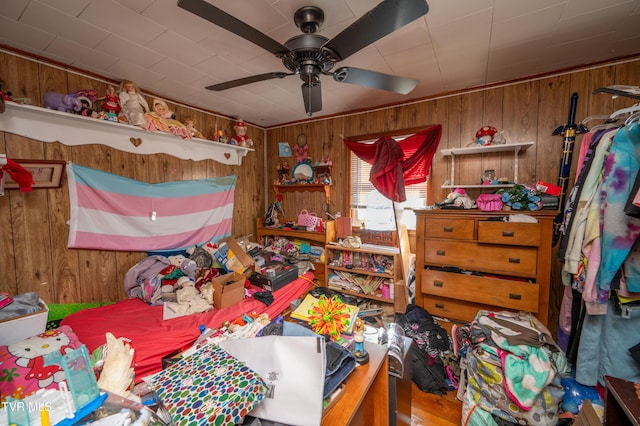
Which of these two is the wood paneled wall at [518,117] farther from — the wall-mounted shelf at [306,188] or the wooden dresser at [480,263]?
the wall-mounted shelf at [306,188]

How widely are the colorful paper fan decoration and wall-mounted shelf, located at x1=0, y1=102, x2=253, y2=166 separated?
2360mm

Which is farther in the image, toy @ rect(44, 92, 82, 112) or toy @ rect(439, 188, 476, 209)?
toy @ rect(439, 188, 476, 209)

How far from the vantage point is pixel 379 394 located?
1.10 metres

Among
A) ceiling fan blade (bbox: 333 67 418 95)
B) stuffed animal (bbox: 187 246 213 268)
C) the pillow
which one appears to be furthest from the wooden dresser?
the pillow

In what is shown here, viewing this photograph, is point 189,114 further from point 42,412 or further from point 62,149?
point 42,412

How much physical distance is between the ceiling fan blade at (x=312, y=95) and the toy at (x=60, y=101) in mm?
1857

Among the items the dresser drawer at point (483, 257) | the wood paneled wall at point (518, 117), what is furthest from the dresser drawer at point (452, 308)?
the wood paneled wall at point (518, 117)

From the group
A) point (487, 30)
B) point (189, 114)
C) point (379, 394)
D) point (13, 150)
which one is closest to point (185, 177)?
point (189, 114)

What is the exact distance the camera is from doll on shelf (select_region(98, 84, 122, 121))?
215 centimetres

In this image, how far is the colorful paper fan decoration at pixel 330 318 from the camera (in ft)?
3.72

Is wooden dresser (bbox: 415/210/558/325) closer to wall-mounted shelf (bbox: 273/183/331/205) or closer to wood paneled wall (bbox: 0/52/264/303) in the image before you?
wall-mounted shelf (bbox: 273/183/331/205)

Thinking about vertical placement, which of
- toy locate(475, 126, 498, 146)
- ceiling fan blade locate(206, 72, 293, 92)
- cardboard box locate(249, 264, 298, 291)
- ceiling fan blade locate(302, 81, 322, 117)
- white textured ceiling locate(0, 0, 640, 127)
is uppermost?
white textured ceiling locate(0, 0, 640, 127)

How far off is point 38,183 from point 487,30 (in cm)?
347

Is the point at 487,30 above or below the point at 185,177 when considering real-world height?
above
